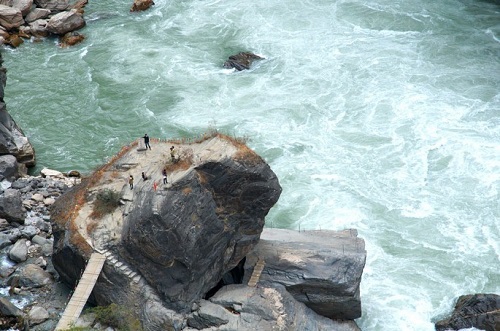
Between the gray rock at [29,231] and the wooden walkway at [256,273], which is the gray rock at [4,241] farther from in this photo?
the wooden walkway at [256,273]

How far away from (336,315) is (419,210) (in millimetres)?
9496

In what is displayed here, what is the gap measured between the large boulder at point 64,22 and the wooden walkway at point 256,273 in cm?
2972

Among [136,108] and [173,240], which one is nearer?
[173,240]

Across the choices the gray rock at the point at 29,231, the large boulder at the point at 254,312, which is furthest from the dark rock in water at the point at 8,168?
the large boulder at the point at 254,312

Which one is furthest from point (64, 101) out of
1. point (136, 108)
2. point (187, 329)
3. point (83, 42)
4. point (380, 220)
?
point (187, 329)

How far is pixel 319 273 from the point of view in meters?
29.3

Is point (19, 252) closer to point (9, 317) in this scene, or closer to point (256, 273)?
point (9, 317)

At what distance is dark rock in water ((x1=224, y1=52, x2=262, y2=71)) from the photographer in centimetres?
4928

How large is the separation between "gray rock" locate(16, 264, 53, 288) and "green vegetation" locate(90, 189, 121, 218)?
306 cm

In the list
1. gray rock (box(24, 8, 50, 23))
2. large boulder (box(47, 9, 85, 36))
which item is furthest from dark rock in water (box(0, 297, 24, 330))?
gray rock (box(24, 8, 50, 23))

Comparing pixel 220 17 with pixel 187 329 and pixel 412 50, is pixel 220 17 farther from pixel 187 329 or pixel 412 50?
pixel 187 329

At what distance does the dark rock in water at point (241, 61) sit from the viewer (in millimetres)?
49281

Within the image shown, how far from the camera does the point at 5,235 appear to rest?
31797 mm

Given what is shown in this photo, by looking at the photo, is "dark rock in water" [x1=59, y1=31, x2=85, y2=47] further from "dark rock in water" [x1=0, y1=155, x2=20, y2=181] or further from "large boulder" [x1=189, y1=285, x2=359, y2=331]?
"large boulder" [x1=189, y1=285, x2=359, y2=331]
